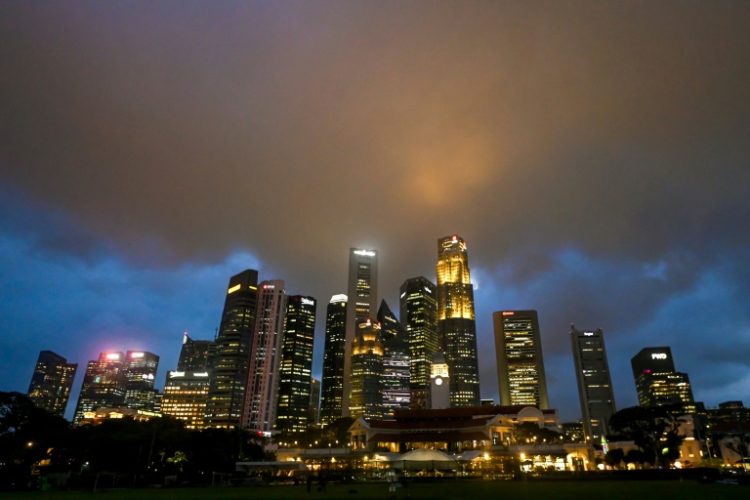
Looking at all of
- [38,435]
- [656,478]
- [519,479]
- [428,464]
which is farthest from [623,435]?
[38,435]

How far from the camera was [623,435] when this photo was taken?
100 metres

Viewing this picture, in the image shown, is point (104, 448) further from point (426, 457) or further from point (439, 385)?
point (439, 385)

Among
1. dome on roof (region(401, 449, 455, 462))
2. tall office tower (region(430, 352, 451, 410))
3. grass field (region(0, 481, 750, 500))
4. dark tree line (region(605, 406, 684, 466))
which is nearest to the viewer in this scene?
grass field (region(0, 481, 750, 500))

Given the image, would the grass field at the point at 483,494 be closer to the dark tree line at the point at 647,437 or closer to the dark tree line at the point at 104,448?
the dark tree line at the point at 104,448

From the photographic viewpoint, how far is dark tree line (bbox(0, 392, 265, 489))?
7219 cm

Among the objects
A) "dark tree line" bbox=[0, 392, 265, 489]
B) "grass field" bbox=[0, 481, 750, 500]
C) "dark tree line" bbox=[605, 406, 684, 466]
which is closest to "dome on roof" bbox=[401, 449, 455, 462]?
"grass field" bbox=[0, 481, 750, 500]

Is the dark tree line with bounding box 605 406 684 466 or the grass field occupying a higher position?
the dark tree line with bounding box 605 406 684 466

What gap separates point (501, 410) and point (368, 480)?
6026 centimetres

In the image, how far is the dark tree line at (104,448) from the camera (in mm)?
72188

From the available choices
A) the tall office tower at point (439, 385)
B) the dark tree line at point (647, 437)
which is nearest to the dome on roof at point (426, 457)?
the dark tree line at point (647, 437)

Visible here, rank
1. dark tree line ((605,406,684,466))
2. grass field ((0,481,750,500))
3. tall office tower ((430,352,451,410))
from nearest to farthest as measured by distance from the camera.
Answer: grass field ((0,481,750,500)) < dark tree line ((605,406,684,466)) < tall office tower ((430,352,451,410))

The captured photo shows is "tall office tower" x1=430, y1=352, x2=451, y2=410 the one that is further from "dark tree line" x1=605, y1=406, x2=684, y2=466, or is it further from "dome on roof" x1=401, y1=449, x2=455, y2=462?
"dome on roof" x1=401, y1=449, x2=455, y2=462

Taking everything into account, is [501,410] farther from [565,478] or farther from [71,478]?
[71,478]

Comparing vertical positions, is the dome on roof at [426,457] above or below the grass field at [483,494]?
above
